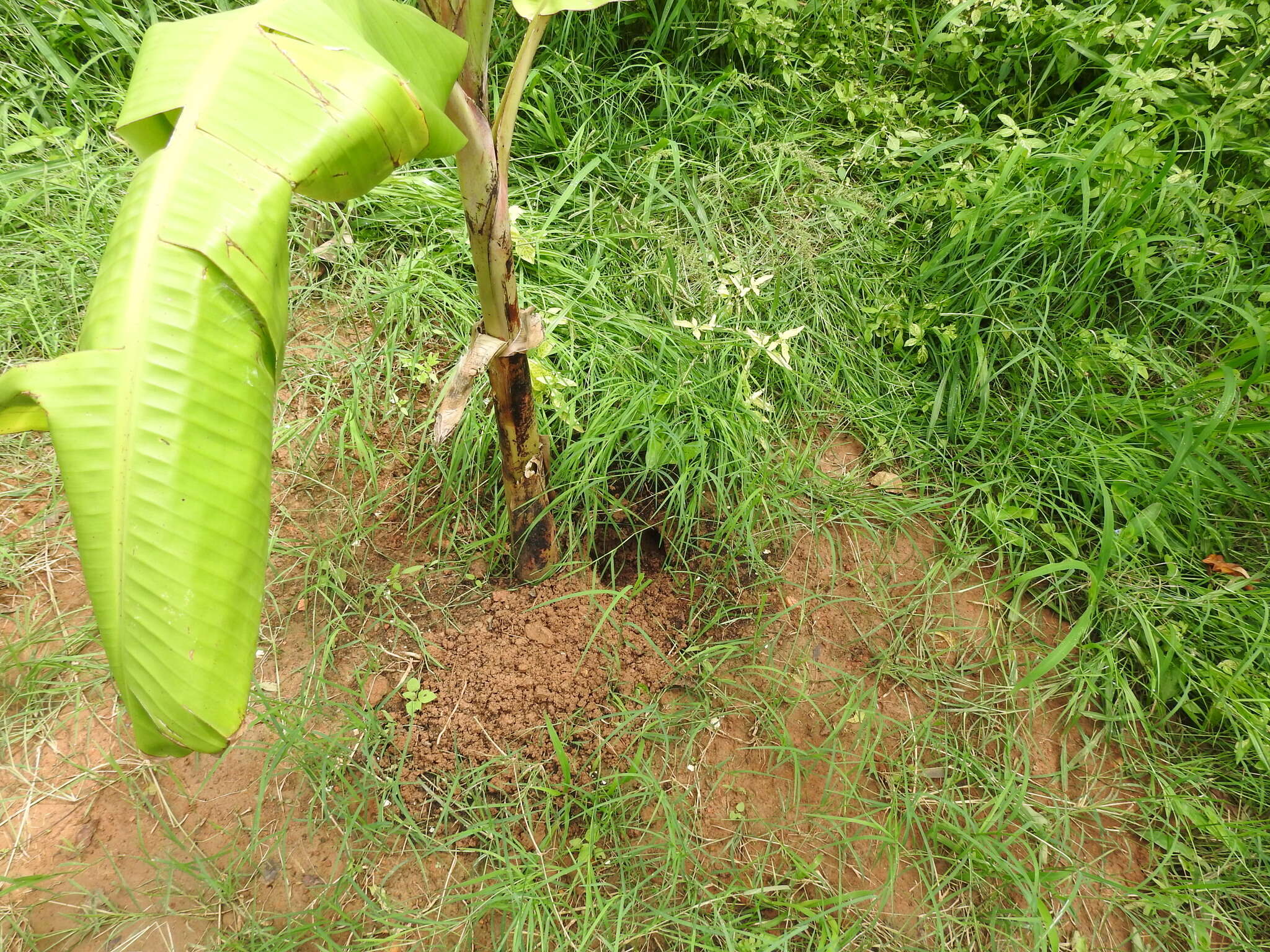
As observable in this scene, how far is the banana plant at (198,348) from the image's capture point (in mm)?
700

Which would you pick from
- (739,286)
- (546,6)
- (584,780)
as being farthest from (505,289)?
(584,780)

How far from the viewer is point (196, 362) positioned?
72 cm

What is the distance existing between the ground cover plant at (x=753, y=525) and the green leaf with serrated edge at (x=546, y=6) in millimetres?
656

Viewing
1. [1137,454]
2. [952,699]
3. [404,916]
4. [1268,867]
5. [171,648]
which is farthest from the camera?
[1137,454]

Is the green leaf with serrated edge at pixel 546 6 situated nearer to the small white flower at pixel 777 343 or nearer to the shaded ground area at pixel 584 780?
the small white flower at pixel 777 343

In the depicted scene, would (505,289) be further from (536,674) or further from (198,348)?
(536,674)

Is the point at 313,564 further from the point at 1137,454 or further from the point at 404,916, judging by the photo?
the point at 1137,454

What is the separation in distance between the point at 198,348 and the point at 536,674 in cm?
102

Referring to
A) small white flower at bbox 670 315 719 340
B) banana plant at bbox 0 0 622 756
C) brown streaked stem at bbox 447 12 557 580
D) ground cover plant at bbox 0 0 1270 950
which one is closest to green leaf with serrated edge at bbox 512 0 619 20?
brown streaked stem at bbox 447 12 557 580

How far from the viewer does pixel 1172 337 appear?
2133 millimetres

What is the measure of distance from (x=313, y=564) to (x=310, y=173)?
113 cm

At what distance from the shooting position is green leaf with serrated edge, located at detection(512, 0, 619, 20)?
1090 mm

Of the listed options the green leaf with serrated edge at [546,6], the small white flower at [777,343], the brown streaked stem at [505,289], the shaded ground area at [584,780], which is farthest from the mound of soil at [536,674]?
the green leaf with serrated edge at [546,6]

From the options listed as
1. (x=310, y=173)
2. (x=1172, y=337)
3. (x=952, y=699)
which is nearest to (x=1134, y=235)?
(x=1172, y=337)
